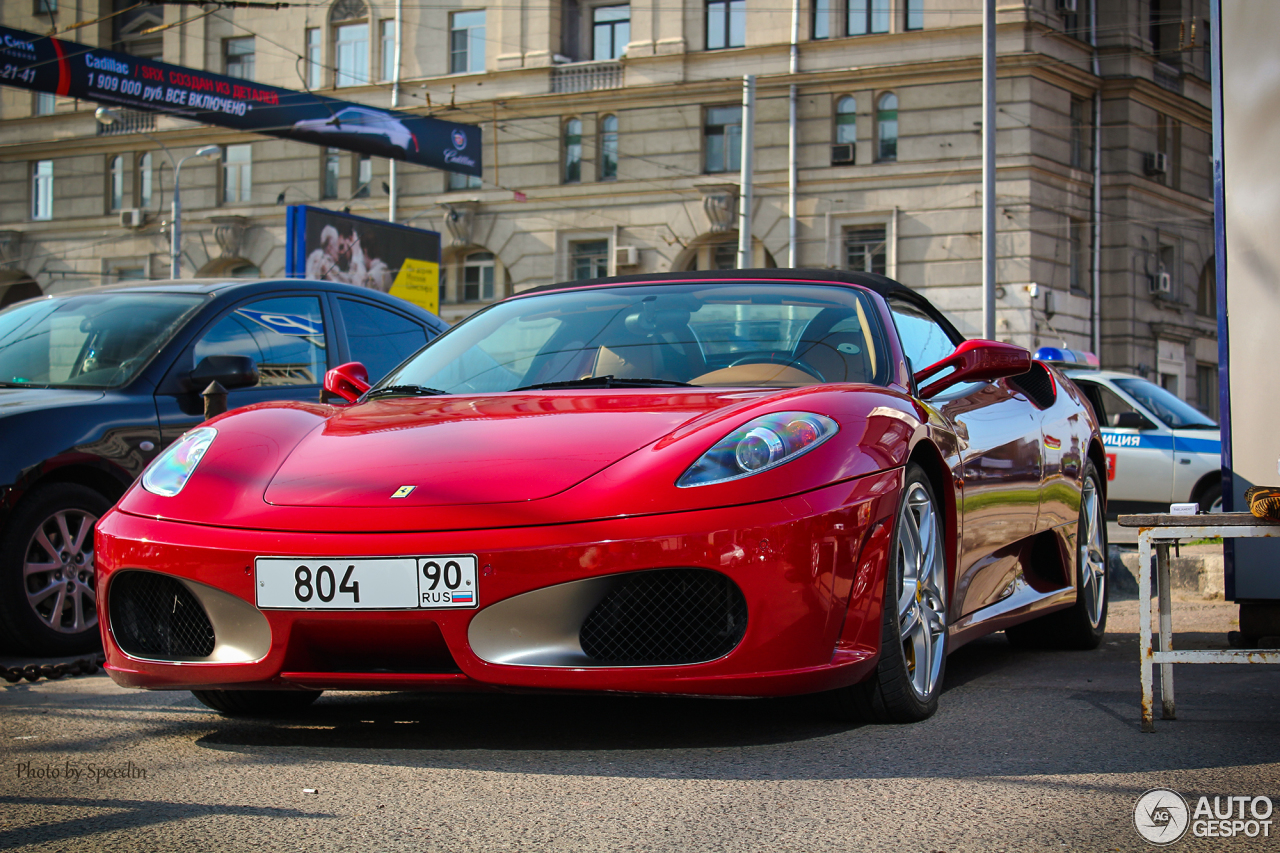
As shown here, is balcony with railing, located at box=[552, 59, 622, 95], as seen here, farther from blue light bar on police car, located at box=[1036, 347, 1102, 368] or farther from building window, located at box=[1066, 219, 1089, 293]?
blue light bar on police car, located at box=[1036, 347, 1102, 368]

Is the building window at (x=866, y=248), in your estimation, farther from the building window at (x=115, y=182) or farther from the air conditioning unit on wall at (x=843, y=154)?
the building window at (x=115, y=182)

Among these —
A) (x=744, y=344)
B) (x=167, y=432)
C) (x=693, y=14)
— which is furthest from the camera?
(x=693, y=14)

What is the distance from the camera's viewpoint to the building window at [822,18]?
34281 mm

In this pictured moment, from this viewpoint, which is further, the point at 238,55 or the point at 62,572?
the point at 238,55

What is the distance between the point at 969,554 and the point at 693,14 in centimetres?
3264

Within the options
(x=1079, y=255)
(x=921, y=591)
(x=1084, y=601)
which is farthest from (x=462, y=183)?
(x=921, y=591)

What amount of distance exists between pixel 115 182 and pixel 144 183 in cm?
113

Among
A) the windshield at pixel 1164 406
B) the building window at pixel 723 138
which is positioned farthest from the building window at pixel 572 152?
the windshield at pixel 1164 406

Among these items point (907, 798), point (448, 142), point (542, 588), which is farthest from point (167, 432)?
point (448, 142)

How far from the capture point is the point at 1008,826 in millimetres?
2691

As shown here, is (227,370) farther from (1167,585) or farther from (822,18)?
(822,18)

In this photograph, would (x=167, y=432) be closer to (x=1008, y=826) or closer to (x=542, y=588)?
(x=542, y=588)

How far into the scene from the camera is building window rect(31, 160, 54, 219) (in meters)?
43.5

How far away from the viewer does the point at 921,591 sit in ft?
12.9
